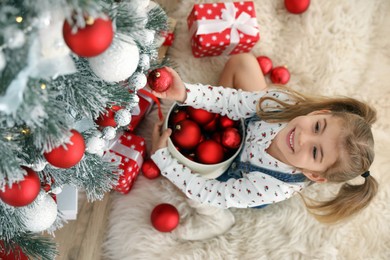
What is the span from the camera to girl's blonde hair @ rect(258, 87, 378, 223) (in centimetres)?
91

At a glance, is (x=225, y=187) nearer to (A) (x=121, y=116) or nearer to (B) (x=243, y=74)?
(B) (x=243, y=74)

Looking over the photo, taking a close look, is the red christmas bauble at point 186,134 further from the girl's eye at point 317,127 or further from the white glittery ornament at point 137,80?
the white glittery ornament at point 137,80

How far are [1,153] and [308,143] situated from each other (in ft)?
2.08

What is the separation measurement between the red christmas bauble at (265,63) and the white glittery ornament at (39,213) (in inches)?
29.5

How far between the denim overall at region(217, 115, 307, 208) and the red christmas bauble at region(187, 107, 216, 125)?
111 mm

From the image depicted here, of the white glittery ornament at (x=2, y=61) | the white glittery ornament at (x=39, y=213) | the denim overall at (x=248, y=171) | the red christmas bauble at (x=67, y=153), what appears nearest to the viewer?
the white glittery ornament at (x=2, y=61)

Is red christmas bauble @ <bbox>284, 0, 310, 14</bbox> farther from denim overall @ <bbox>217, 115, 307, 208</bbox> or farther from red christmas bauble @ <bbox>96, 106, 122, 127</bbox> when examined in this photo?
red christmas bauble @ <bbox>96, 106, 122, 127</bbox>

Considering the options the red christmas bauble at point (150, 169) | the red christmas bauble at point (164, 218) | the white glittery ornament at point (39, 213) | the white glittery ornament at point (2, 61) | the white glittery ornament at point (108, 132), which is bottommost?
the red christmas bauble at point (164, 218)

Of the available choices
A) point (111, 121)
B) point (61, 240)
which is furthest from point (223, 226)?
point (111, 121)

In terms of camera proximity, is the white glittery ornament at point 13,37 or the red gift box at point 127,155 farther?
the red gift box at point 127,155

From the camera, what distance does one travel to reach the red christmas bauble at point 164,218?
3.54ft

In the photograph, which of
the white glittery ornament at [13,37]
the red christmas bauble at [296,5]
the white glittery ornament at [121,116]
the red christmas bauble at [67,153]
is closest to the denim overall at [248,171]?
the red christmas bauble at [296,5]

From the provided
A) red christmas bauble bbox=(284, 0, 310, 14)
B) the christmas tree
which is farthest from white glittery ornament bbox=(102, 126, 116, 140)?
red christmas bauble bbox=(284, 0, 310, 14)

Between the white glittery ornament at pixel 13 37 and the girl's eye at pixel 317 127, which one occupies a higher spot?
the white glittery ornament at pixel 13 37
